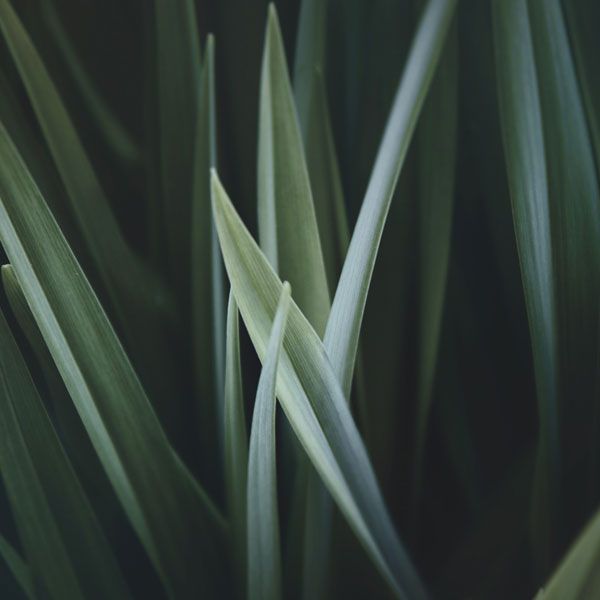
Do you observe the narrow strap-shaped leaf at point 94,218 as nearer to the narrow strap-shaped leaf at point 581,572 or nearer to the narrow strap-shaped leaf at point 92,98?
the narrow strap-shaped leaf at point 92,98

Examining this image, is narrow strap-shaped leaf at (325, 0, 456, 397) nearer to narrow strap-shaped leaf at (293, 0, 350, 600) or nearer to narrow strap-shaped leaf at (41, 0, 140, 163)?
narrow strap-shaped leaf at (293, 0, 350, 600)

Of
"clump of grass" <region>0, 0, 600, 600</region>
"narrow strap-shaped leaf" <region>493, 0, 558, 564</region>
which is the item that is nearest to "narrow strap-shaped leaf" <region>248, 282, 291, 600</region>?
"clump of grass" <region>0, 0, 600, 600</region>

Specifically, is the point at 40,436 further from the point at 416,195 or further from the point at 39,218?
the point at 416,195

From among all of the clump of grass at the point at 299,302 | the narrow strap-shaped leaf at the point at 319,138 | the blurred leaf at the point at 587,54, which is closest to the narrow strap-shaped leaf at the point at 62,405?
the clump of grass at the point at 299,302

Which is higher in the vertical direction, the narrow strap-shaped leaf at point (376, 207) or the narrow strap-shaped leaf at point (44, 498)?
the narrow strap-shaped leaf at point (376, 207)

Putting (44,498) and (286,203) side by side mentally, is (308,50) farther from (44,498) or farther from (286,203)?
(44,498)

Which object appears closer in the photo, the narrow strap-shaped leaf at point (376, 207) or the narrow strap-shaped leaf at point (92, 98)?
the narrow strap-shaped leaf at point (376, 207)
